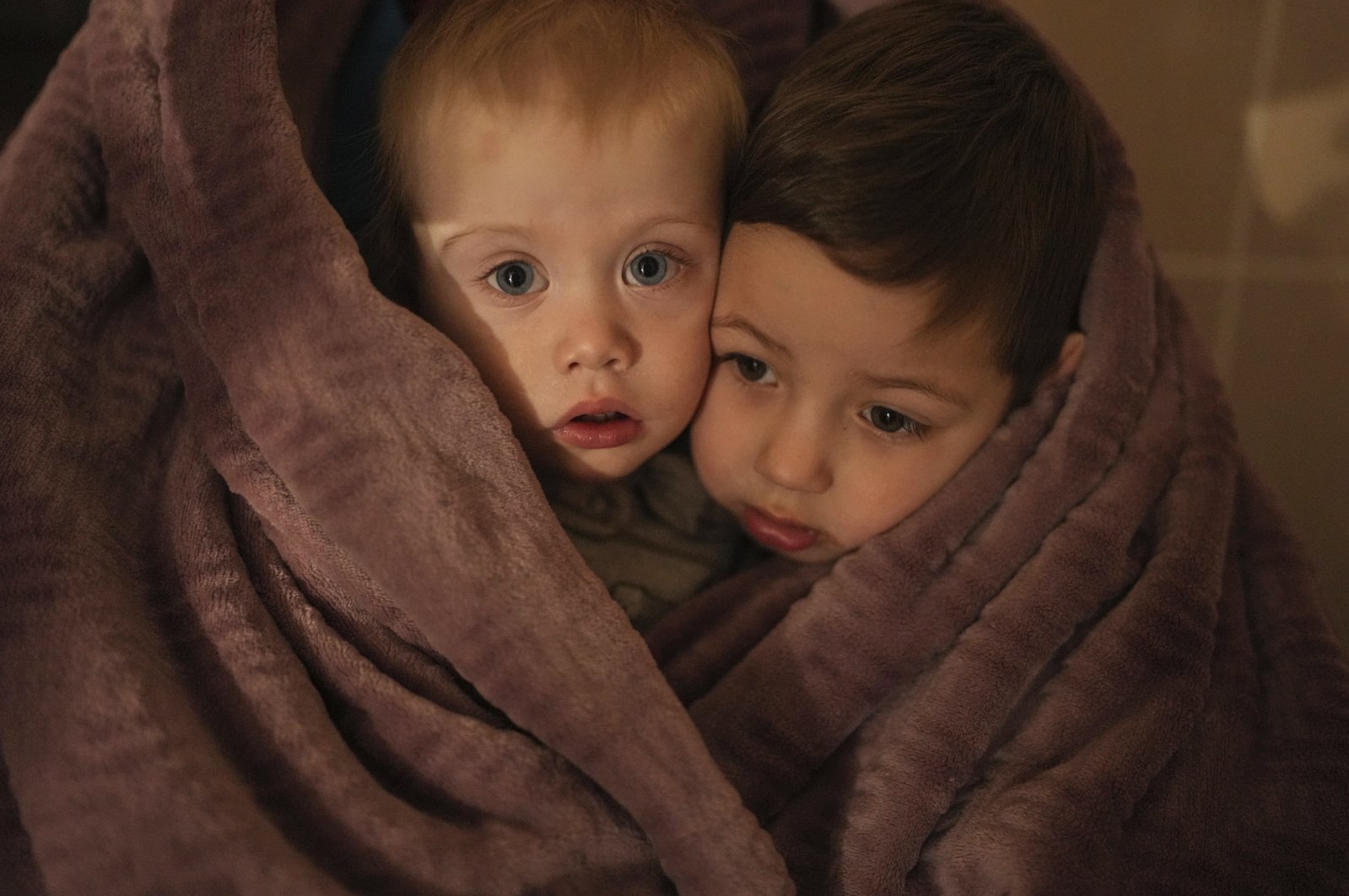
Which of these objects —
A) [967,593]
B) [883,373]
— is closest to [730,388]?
[883,373]

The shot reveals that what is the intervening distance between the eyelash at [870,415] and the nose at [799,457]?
4 cm

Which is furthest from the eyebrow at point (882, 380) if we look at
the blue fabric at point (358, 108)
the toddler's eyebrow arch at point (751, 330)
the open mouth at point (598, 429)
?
the blue fabric at point (358, 108)

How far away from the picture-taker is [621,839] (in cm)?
67

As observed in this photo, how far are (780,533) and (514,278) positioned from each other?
0.94ft

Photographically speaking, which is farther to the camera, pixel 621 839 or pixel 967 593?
pixel 967 593

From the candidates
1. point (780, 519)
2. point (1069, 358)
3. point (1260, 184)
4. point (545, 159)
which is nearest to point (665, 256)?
point (545, 159)

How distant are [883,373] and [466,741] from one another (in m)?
0.38

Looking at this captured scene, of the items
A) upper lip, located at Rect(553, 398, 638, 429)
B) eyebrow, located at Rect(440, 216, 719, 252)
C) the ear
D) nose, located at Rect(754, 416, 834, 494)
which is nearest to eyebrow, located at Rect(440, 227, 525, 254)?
eyebrow, located at Rect(440, 216, 719, 252)

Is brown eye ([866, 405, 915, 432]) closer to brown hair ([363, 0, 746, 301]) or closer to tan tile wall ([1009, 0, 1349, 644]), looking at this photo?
brown hair ([363, 0, 746, 301])

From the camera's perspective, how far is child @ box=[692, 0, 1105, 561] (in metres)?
0.76

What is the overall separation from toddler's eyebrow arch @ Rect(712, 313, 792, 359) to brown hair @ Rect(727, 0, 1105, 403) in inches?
2.8

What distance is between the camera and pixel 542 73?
732mm

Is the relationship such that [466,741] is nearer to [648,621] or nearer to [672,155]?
[648,621]

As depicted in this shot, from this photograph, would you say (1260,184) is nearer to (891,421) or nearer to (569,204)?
(891,421)
